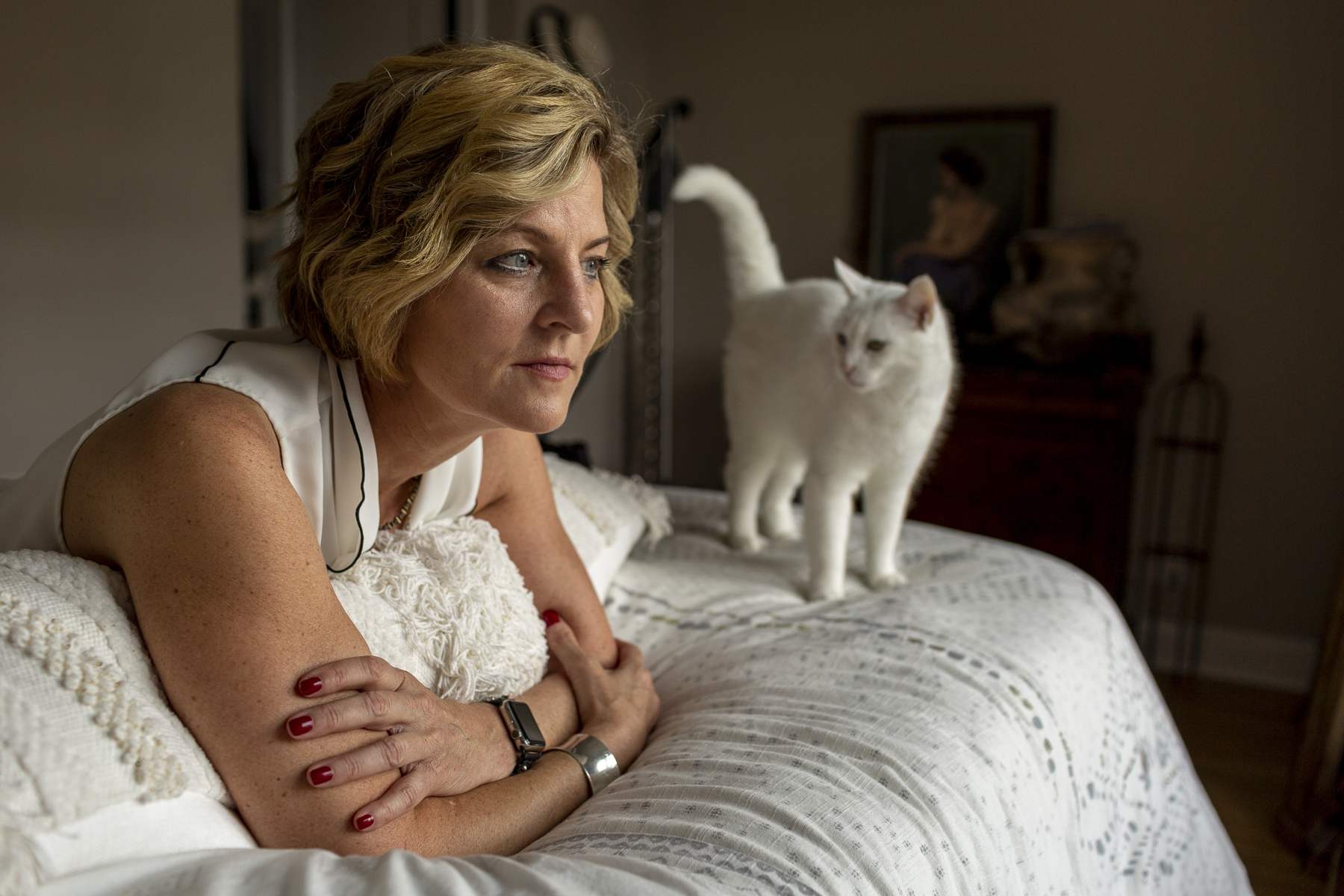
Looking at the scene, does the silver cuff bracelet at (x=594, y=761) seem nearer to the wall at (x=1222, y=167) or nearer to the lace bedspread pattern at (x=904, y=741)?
the lace bedspread pattern at (x=904, y=741)

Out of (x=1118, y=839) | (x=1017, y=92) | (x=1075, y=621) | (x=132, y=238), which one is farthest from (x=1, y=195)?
(x=1017, y=92)

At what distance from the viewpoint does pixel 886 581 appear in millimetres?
1613

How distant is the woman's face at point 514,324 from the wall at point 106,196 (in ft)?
5.01

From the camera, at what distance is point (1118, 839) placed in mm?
1210

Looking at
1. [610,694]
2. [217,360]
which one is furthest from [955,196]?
[217,360]

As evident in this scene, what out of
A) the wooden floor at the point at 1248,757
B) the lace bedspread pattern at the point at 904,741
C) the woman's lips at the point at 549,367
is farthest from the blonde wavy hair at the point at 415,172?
the wooden floor at the point at 1248,757

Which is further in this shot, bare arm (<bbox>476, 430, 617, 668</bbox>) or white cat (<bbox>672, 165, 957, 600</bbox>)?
white cat (<bbox>672, 165, 957, 600</bbox>)

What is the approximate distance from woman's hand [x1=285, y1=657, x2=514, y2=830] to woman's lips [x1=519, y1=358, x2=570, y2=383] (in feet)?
0.99

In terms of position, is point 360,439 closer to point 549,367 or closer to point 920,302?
point 549,367

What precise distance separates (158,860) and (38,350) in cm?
182

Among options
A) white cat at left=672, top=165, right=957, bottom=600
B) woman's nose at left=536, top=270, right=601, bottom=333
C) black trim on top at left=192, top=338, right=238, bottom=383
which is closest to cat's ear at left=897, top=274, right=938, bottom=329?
white cat at left=672, top=165, right=957, bottom=600

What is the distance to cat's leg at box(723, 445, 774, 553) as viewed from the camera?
1.82m

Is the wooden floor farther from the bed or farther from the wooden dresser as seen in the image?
the bed

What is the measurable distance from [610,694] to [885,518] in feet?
2.30
